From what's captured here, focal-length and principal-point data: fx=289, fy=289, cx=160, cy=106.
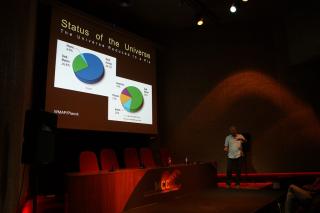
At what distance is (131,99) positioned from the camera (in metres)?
6.02

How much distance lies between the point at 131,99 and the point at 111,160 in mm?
1440

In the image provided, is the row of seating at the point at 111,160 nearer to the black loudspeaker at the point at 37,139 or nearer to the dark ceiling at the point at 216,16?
the black loudspeaker at the point at 37,139

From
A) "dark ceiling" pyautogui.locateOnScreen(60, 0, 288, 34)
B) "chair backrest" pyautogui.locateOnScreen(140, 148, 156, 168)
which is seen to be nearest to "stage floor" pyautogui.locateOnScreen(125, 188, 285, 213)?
"chair backrest" pyautogui.locateOnScreen(140, 148, 156, 168)

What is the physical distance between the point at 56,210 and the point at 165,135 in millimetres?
4563

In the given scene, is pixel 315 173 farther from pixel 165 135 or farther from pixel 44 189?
pixel 44 189

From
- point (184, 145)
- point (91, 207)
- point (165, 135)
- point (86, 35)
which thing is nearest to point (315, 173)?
point (184, 145)

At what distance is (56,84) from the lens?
Answer: 4.73 meters

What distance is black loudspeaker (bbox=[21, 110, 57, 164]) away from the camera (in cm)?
231

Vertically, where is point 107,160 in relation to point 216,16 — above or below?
below

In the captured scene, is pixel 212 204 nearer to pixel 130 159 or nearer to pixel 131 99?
pixel 130 159

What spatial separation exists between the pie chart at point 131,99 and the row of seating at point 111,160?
2.98 feet

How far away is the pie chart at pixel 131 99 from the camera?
5871mm

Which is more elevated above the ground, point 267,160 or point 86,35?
point 86,35

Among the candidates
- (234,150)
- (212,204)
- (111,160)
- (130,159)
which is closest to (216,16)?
(234,150)
